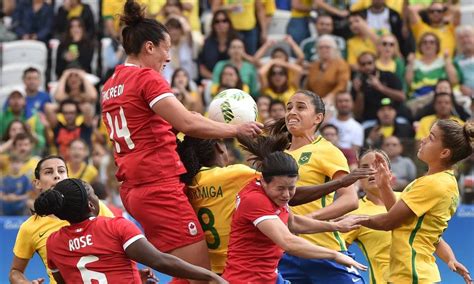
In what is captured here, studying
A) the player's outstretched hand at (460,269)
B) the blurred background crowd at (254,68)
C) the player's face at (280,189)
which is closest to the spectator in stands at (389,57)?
the blurred background crowd at (254,68)

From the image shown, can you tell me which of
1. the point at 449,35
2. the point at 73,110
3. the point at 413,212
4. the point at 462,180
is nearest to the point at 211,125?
the point at 413,212

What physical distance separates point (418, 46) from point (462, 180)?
118 inches

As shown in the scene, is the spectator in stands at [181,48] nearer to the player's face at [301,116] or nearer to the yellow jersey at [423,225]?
the player's face at [301,116]

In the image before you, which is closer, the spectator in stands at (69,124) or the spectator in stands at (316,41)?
the spectator in stands at (69,124)

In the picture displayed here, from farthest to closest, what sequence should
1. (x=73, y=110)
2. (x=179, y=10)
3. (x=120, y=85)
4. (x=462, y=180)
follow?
(x=179, y=10)
(x=73, y=110)
(x=462, y=180)
(x=120, y=85)

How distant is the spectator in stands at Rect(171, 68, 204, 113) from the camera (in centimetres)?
1509

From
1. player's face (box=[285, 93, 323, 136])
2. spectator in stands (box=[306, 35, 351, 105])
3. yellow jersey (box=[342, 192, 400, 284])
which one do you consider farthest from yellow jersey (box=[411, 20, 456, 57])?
player's face (box=[285, 93, 323, 136])

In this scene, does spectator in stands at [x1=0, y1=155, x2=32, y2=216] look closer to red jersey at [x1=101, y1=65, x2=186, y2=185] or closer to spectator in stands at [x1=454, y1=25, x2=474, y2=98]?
spectator in stands at [x1=454, y1=25, x2=474, y2=98]

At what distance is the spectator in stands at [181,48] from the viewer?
1617 centimetres

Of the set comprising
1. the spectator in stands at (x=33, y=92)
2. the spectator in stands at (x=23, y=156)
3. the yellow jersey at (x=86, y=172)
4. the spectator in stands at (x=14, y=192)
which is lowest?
the spectator in stands at (x=14, y=192)

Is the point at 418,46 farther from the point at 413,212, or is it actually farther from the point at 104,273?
the point at 104,273

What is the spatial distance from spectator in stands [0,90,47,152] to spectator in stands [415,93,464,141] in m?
4.95

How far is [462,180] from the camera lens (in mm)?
13445

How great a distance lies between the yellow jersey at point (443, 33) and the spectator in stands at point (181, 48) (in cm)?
321
